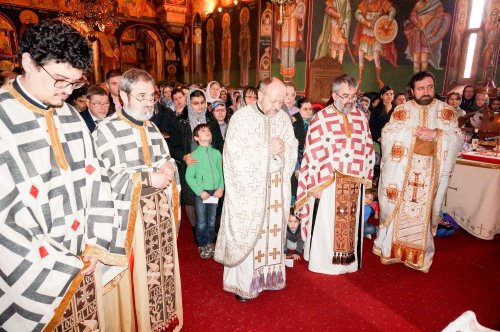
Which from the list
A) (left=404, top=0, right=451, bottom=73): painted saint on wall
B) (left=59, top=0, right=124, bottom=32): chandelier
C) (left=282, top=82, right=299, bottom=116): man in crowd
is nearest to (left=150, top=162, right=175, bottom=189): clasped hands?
(left=282, top=82, right=299, bottom=116): man in crowd

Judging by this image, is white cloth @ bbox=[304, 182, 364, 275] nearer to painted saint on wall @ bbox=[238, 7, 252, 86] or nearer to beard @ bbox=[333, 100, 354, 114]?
beard @ bbox=[333, 100, 354, 114]

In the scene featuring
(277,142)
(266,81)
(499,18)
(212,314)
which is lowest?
(212,314)

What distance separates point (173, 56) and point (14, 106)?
19.1 m

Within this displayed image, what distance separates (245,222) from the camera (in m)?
2.88

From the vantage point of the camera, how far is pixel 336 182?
3.48 m

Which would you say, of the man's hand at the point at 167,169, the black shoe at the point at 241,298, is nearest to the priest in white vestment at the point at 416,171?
the black shoe at the point at 241,298

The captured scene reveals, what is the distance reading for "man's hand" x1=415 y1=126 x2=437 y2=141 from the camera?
3.45 metres

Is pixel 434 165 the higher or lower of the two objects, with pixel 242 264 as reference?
higher

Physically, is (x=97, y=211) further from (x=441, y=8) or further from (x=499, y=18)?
(x=441, y=8)

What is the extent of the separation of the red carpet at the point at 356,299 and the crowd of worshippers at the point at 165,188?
0.51ft

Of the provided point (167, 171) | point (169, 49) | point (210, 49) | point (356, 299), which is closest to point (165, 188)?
point (167, 171)

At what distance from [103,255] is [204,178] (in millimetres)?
2024

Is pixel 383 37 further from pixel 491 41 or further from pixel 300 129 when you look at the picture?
pixel 300 129

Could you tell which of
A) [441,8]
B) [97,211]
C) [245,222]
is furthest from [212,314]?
[441,8]
